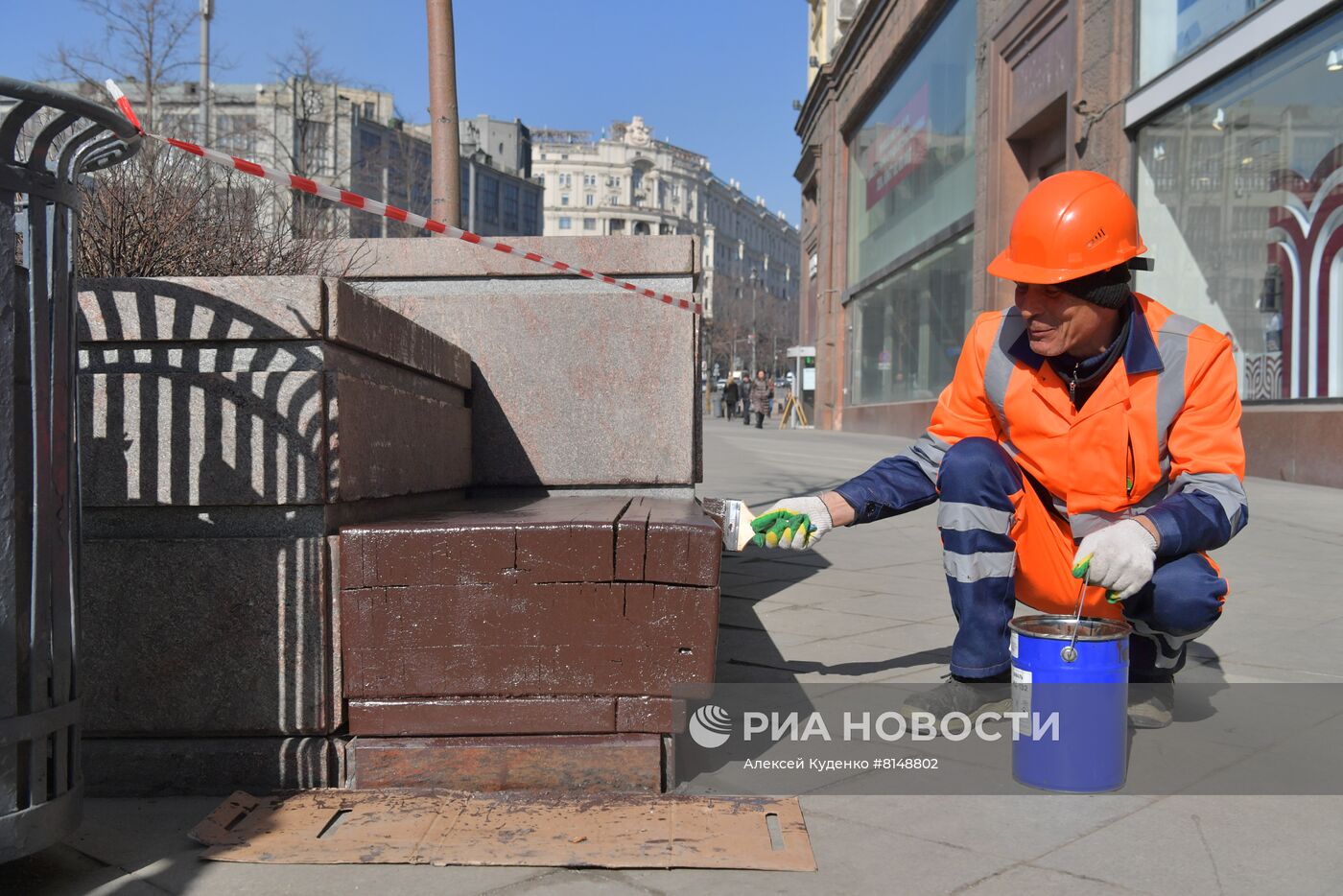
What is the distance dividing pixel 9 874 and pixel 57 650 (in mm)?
446

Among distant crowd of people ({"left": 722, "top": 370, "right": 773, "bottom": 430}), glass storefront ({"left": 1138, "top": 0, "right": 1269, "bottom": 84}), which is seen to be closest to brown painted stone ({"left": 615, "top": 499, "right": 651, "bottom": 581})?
glass storefront ({"left": 1138, "top": 0, "right": 1269, "bottom": 84})

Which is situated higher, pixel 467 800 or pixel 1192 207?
pixel 1192 207

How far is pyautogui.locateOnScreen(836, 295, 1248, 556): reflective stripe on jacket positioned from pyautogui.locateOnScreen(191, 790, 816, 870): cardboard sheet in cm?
95

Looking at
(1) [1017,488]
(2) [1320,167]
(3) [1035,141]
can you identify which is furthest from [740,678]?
(3) [1035,141]

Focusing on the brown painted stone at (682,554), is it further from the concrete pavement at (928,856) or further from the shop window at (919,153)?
the shop window at (919,153)

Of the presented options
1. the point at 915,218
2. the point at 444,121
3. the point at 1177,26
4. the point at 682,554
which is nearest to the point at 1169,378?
the point at 682,554

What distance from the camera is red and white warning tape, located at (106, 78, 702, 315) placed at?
323cm

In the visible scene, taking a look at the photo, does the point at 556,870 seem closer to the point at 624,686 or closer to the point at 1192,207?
the point at 624,686

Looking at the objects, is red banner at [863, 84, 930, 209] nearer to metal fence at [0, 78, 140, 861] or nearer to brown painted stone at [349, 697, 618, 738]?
brown painted stone at [349, 697, 618, 738]

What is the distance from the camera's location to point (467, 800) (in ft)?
8.86

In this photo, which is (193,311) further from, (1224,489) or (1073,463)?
(1224,489)

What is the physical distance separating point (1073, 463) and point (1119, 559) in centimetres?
47

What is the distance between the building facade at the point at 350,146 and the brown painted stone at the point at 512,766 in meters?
3.01

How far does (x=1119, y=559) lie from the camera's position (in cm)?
271
